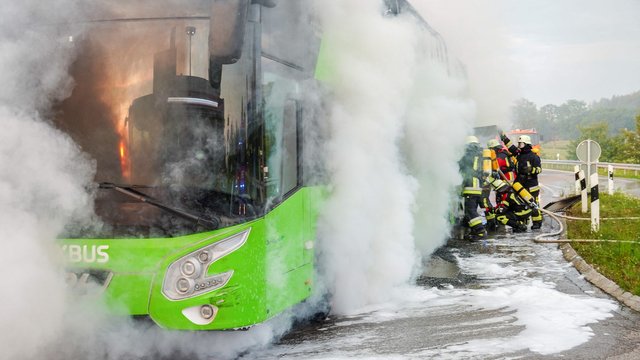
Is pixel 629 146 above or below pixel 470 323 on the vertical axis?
above

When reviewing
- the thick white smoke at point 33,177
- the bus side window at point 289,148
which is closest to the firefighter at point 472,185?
the bus side window at point 289,148

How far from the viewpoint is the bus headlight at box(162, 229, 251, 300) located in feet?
13.8

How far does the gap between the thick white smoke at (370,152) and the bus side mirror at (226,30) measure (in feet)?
6.79

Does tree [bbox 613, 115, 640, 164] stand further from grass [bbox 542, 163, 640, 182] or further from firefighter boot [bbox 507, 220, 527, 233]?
firefighter boot [bbox 507, 220, 527, 233]

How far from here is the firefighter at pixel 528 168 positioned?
41.1 feet

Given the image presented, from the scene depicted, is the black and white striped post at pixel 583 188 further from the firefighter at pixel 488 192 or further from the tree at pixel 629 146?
the tree at pixel 629 146

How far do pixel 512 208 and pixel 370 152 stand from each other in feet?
23.0

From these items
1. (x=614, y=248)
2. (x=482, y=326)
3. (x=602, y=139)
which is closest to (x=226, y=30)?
(x=482, y=326)

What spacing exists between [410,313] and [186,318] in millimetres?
2735

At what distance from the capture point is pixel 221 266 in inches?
168

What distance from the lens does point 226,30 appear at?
4.04 meters

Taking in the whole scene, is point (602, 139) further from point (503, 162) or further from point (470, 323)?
point (470, 323)

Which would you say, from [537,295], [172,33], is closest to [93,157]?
[172,33]

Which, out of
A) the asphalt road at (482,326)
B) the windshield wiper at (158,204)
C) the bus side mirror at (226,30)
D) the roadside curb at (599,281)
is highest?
the bus side mirror at (226,30)
